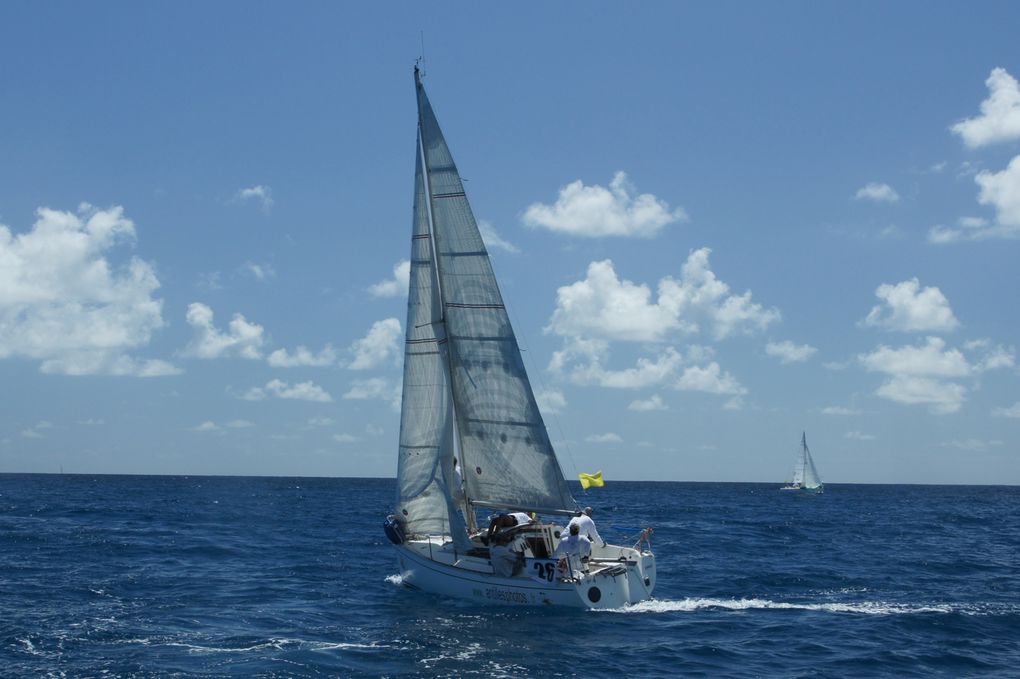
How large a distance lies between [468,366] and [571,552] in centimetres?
603

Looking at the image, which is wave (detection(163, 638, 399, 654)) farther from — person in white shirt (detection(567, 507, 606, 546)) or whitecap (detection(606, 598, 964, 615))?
whitecap (detection(606, 598, 964, 615))

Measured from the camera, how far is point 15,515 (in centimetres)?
5678

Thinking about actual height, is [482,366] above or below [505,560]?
above

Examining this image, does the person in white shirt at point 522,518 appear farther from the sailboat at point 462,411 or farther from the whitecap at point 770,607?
the whitecap at point 770,607

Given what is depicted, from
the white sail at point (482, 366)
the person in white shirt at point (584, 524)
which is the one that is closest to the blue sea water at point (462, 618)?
the person in white shirt at point (584, 524)

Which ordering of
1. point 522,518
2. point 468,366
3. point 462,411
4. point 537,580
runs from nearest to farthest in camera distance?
1. point 537,580
2. point 468,366
3. point 462,411
4. point 522,518

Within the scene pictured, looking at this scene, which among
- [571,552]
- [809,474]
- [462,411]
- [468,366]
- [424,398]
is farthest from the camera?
[809,474]

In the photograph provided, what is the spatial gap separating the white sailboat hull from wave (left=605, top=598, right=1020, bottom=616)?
1.78 feet

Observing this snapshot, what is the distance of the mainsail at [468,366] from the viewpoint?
2592 centimetres

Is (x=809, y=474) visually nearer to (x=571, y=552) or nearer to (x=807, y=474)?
(x=807, y=474)

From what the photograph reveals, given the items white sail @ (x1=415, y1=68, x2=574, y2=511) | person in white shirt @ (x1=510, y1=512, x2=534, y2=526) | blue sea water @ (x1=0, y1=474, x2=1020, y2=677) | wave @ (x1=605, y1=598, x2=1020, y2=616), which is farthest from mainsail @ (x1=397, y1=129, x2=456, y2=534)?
wave @ (x1=605, y1=598, x2=1020, y2=616)

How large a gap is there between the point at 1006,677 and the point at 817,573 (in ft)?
49.4

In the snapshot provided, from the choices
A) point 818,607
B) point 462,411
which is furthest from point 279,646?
point 818,607

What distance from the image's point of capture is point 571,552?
77.5 ft
